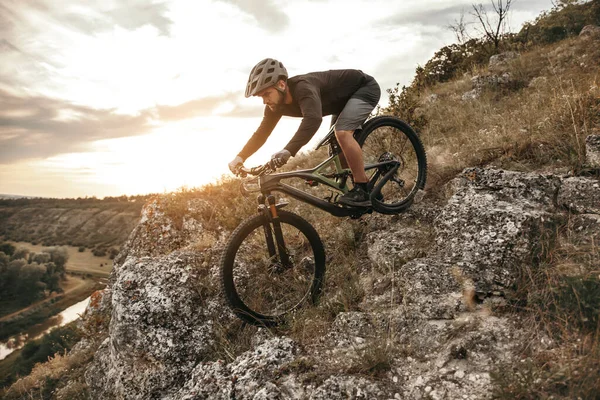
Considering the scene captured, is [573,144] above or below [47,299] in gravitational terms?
above

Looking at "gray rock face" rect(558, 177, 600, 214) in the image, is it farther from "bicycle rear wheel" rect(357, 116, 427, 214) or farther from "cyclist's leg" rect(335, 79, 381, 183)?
"cyclist's leg" rect(335, 79, 381, 183)

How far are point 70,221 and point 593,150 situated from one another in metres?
194

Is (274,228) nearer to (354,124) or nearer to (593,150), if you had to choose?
(354,124)

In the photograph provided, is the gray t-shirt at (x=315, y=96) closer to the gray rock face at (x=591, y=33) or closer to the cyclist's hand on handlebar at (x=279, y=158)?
the cyclist's hand on handlebar at (x=279, y=158)

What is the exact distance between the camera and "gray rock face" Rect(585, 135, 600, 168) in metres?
4.38

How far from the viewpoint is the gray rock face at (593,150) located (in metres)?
4.38

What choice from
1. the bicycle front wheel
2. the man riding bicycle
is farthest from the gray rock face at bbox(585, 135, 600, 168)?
the bicycle front wheel

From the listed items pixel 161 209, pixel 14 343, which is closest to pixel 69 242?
pixel 14 343

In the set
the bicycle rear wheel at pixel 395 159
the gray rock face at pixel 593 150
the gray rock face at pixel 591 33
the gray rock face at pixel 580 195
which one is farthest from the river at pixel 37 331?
the gray rock face at pixel 591 33

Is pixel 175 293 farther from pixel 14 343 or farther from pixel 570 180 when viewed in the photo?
pixel 14 343

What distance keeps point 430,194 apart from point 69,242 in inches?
6995

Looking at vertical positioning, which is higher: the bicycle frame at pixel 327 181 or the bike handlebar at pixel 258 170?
the bike handlebar at pixel 258 170

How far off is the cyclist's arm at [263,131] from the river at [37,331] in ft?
268

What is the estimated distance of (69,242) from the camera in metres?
149
